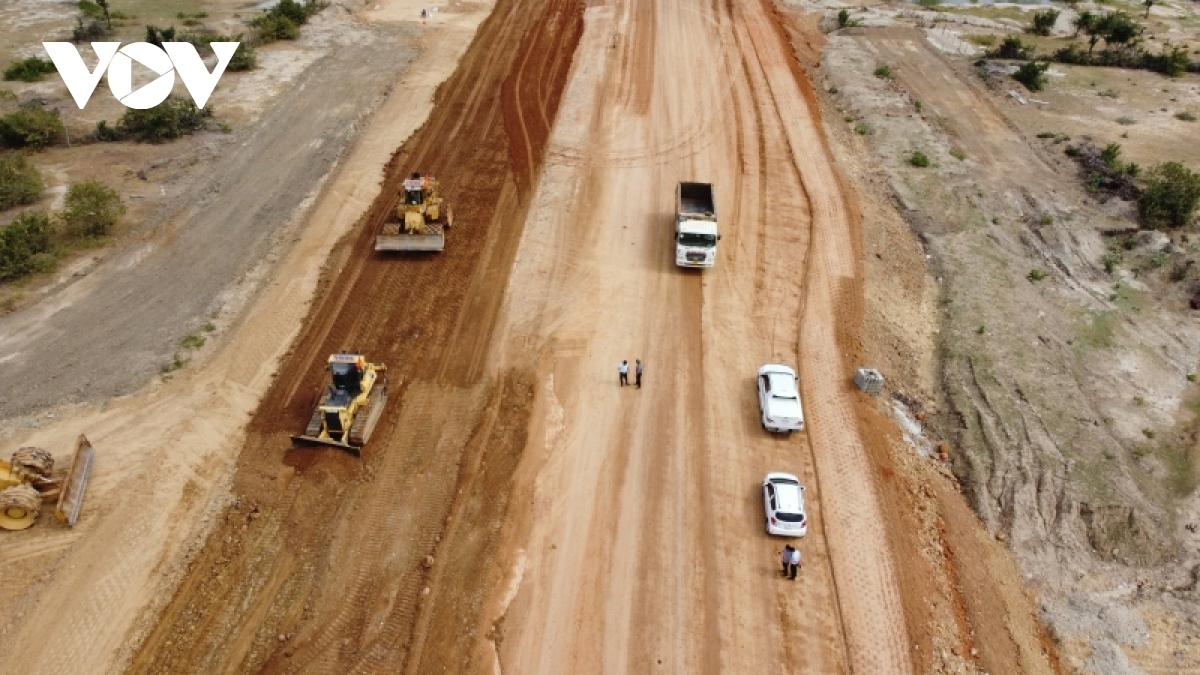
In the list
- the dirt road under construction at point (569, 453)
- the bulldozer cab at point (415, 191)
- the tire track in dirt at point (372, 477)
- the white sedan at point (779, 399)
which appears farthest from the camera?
the bulldozer cab at point (415, 191)

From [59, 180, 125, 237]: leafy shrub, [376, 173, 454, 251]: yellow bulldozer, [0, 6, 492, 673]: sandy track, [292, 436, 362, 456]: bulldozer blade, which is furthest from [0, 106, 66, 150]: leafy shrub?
[292, 436, 362, 456]: bulldozer blade

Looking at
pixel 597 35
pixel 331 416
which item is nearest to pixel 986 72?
pixel 597 35

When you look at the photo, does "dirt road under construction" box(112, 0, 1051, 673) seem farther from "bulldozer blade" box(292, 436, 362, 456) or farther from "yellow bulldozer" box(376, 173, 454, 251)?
"yellow bulldozer" box(376, 173, 454, 251)

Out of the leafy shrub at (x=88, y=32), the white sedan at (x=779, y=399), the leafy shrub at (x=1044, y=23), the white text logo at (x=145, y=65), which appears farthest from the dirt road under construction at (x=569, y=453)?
the leafy shrub at (x=1044, y=23)

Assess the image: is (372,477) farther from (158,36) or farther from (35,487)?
(158,36)

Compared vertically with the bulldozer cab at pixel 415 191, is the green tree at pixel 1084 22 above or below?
above

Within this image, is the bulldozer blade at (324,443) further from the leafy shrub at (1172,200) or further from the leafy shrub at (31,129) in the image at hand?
the leafy shrub at (1172,200)

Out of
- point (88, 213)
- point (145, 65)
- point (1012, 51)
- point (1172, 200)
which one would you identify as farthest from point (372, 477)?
point (1012, 51)
